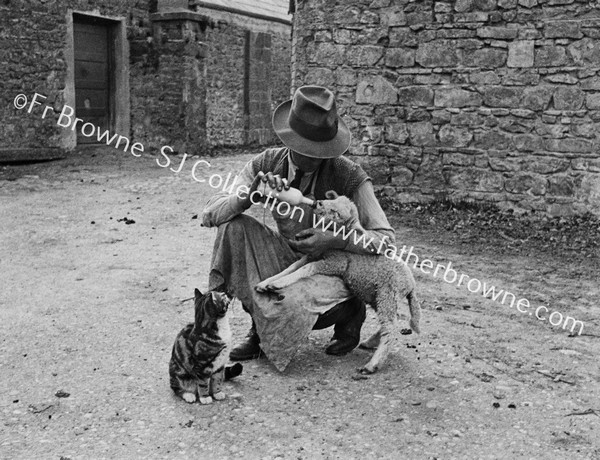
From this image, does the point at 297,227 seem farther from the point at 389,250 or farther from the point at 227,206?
the point at 389,250

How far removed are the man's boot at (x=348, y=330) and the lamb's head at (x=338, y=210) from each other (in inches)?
21.9

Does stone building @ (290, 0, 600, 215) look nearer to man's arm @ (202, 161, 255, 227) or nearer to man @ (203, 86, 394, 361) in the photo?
man @ (203, 86, 394, 361)

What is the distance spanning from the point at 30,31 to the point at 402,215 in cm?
745

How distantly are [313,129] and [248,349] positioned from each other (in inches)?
51.6

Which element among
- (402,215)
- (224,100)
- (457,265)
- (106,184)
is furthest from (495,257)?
(224,100)

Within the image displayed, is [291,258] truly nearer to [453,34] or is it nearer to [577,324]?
[577,324]

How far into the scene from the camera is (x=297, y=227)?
425cm

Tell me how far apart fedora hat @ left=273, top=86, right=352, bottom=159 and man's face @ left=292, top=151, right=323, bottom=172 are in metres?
0.11

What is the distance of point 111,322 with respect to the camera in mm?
5004

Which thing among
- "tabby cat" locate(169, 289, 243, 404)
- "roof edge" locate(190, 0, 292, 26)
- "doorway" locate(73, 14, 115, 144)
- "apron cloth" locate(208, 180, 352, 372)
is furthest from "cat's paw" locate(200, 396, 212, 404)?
"roof edge" locate(190, 0, 292, 26)

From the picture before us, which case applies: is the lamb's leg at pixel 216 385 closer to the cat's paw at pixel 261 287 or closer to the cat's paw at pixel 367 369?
the cat's paw at pixel 261 287

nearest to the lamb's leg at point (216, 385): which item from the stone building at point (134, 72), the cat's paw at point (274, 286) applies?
the cat's paw at point (274, 286)

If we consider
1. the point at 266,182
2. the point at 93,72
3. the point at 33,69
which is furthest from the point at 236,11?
the point at 266,182

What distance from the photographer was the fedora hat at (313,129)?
399 cm
